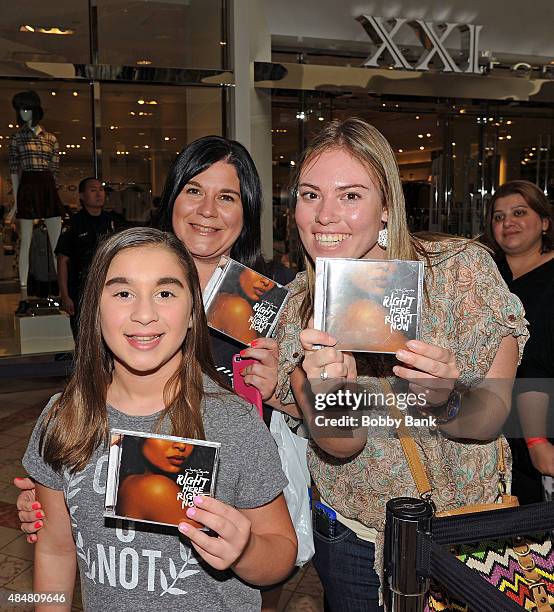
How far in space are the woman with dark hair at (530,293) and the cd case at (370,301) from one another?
126cm

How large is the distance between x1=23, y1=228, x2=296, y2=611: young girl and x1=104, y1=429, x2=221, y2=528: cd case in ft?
0.55

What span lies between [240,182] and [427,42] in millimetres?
7241

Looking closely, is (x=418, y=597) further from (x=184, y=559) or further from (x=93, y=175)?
(x=93, y=175)

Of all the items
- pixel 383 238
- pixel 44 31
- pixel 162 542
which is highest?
pixel 44 31

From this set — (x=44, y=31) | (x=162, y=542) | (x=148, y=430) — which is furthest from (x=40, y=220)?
(x=162, y=542)

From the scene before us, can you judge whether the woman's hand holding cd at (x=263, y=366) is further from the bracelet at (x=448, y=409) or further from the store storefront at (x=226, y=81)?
the store storefront at (x=226, y=81)

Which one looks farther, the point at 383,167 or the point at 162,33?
the point at 162,33

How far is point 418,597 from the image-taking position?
0.93m

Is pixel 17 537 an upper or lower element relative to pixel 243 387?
lower

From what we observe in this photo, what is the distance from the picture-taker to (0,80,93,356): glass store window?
772 centimetres

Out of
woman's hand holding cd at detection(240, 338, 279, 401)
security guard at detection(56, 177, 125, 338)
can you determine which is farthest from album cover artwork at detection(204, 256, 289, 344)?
security guard at detection(56, 177, 125, 338)

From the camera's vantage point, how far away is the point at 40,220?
25.7 ft

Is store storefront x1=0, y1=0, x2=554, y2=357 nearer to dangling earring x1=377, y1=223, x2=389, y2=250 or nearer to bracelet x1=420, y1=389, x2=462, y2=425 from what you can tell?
dangling earring x1=377, y1=223, x2=389, y2=250

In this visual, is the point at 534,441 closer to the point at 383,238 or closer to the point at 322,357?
the point at 383,238
